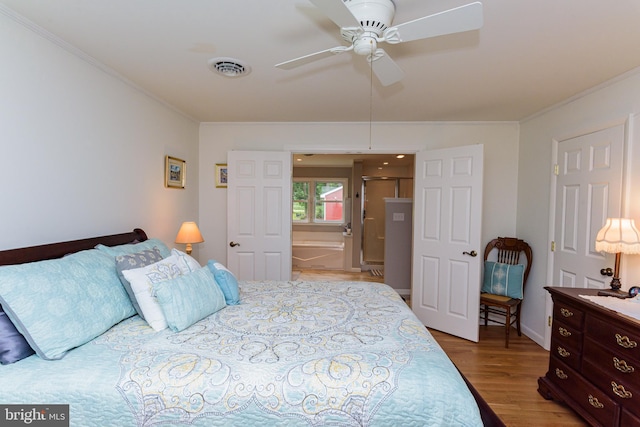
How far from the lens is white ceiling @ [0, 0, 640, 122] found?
1.52 meters

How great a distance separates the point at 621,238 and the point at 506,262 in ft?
4.85

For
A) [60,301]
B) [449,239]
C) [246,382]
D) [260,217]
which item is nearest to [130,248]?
[60,301]

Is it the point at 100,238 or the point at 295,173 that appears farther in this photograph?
the point at 295,173

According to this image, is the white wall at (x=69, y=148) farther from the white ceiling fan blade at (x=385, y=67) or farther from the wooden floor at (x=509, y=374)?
the wooden floor at (x=509, y=374)

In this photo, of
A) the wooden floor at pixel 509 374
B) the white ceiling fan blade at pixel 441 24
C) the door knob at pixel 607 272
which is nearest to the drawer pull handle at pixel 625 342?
the wooden floor at pixel 509 374

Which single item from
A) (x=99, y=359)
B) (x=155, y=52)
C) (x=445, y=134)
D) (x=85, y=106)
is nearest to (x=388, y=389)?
(x=99, y=359)

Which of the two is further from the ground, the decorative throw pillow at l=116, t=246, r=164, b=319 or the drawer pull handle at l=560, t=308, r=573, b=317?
the decorative throw pillow at l=116, t=246, r=164, b=319

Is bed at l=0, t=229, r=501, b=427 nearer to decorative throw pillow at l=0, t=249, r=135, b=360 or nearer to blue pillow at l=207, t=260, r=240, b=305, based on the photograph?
decorative throw pillow at l=0, t=249, r=135, b=360

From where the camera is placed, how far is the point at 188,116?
11.1ft

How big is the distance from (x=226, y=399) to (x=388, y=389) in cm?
61

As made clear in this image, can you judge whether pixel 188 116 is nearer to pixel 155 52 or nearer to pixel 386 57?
pixel 155 52

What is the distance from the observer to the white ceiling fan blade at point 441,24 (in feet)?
3.80

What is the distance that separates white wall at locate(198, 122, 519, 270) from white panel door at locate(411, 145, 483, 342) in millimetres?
390

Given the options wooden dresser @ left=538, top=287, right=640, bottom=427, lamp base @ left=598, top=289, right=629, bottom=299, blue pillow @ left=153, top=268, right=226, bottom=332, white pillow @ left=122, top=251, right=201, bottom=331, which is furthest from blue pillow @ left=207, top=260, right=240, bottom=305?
lamp base @ left=598, top=289, right=629, bottom=299
